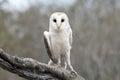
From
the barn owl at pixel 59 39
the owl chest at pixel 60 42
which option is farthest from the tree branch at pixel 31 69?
the owl chest at pixel 60 42

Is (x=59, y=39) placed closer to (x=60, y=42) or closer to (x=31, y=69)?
(x=60, y=42)

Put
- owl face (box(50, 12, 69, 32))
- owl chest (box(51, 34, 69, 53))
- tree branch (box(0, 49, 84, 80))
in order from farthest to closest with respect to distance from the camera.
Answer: owl chest (box(51, 34, 69, 53))
owl face (box(50, 12, 69, 32))
tree branch (box(0, 49, 84, 80))

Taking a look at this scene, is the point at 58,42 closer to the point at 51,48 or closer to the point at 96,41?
the point at 51,48

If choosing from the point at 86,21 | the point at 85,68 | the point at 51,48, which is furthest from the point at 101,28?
the point at 51,48

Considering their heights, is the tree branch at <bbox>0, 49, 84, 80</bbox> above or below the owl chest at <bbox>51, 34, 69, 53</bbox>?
below

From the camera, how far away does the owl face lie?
8.62 metres

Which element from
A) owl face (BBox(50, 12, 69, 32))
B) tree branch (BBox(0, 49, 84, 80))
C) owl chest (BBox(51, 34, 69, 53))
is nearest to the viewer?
tree branch (BBox(0, 49, 84, 80))

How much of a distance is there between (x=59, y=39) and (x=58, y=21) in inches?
20.3

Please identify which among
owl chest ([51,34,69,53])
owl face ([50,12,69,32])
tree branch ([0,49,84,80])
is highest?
owl face ([50,12,69,32])

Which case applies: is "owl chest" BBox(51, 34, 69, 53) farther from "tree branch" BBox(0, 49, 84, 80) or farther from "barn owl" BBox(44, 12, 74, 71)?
"tree branch" BBox(0, 49, 84, 80)

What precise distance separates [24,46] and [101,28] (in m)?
6.50

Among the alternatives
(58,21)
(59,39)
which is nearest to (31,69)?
(58,21)

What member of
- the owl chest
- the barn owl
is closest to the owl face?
the barn owl

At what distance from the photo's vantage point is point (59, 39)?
9.05m
